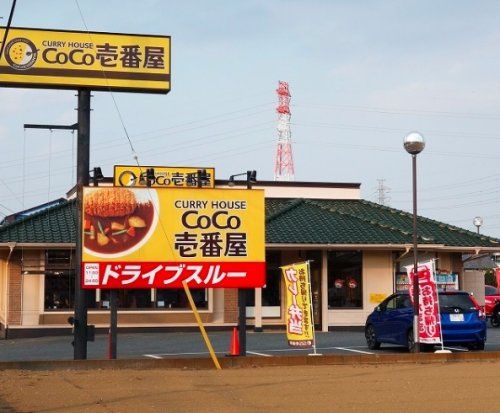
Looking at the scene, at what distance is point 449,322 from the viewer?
19484 millimetres

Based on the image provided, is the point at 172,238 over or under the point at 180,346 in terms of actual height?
over

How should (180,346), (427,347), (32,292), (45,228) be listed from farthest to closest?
(45,228) < (32,292) < (180,346) < (427,347)

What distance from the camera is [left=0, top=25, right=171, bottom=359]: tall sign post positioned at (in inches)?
685

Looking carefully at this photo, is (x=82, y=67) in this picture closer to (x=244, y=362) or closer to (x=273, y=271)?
(x=244, y=362)

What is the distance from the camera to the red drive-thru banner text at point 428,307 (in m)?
18.5

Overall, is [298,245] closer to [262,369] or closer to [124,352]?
[124,352]

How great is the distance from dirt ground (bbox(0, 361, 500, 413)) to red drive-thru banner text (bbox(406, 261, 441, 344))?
1653 millimetres

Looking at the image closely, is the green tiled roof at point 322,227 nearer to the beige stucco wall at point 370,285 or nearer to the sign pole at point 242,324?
the beige stucco wall at point 370,285

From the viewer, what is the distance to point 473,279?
3256 centimetres

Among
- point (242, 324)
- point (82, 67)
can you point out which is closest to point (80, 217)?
point (82, 67)

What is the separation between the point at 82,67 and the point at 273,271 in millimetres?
13787

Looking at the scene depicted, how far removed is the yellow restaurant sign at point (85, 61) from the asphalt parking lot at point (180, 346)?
6144 mm

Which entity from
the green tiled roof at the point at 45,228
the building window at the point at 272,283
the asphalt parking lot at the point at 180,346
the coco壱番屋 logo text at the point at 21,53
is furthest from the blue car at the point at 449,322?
the green tiled roof at the point at 45,228

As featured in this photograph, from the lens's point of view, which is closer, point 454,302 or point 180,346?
point 454,302
